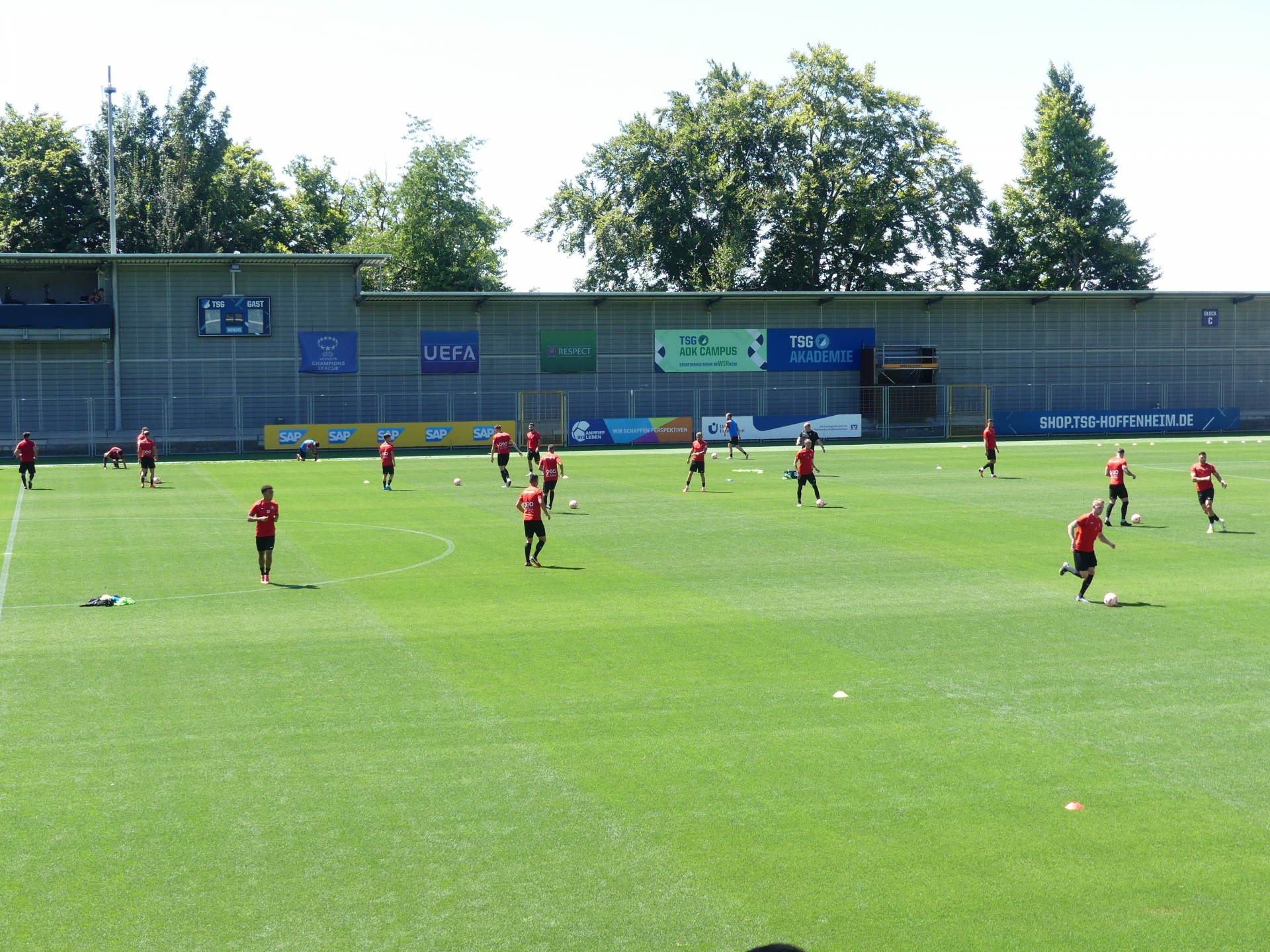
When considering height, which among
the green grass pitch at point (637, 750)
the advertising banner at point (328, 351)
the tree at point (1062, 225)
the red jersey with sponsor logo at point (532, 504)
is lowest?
the green grass pitch at point (637, 750)

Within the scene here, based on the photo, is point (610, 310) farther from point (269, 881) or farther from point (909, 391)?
point (269, 881)

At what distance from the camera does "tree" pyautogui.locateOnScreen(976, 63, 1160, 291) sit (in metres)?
88.9

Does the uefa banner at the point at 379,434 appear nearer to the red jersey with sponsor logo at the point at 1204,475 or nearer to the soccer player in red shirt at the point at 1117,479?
Answer: the soccer player in red shirt at the point at 1117,479

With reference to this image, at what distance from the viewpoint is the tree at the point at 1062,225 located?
3501 inches

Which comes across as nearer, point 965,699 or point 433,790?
point 433,790

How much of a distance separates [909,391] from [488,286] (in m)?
39.5

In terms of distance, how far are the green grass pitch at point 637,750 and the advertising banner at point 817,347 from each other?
44.2 m

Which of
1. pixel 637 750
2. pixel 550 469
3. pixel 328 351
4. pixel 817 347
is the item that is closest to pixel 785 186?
pixel 817 347

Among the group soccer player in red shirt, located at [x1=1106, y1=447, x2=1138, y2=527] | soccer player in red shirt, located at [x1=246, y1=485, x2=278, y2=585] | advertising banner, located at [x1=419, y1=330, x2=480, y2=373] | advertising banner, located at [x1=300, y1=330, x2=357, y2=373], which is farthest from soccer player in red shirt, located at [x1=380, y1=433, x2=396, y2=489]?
advertising banner, located at [x1=419, y1=330, x2=480, y2=373]

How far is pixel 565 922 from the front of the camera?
7895mm

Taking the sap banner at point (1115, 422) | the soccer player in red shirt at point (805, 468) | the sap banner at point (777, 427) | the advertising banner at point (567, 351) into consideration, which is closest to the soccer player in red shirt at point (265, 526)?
the soccer player in red shirt at point (805, 468)

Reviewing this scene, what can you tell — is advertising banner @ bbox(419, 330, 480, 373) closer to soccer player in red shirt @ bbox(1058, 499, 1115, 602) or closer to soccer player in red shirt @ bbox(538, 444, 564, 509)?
soccer player in red shirt @ bbox(538, 444, 564, 509)

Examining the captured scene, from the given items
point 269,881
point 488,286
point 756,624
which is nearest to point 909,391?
point 488,286

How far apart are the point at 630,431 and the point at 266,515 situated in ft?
145
